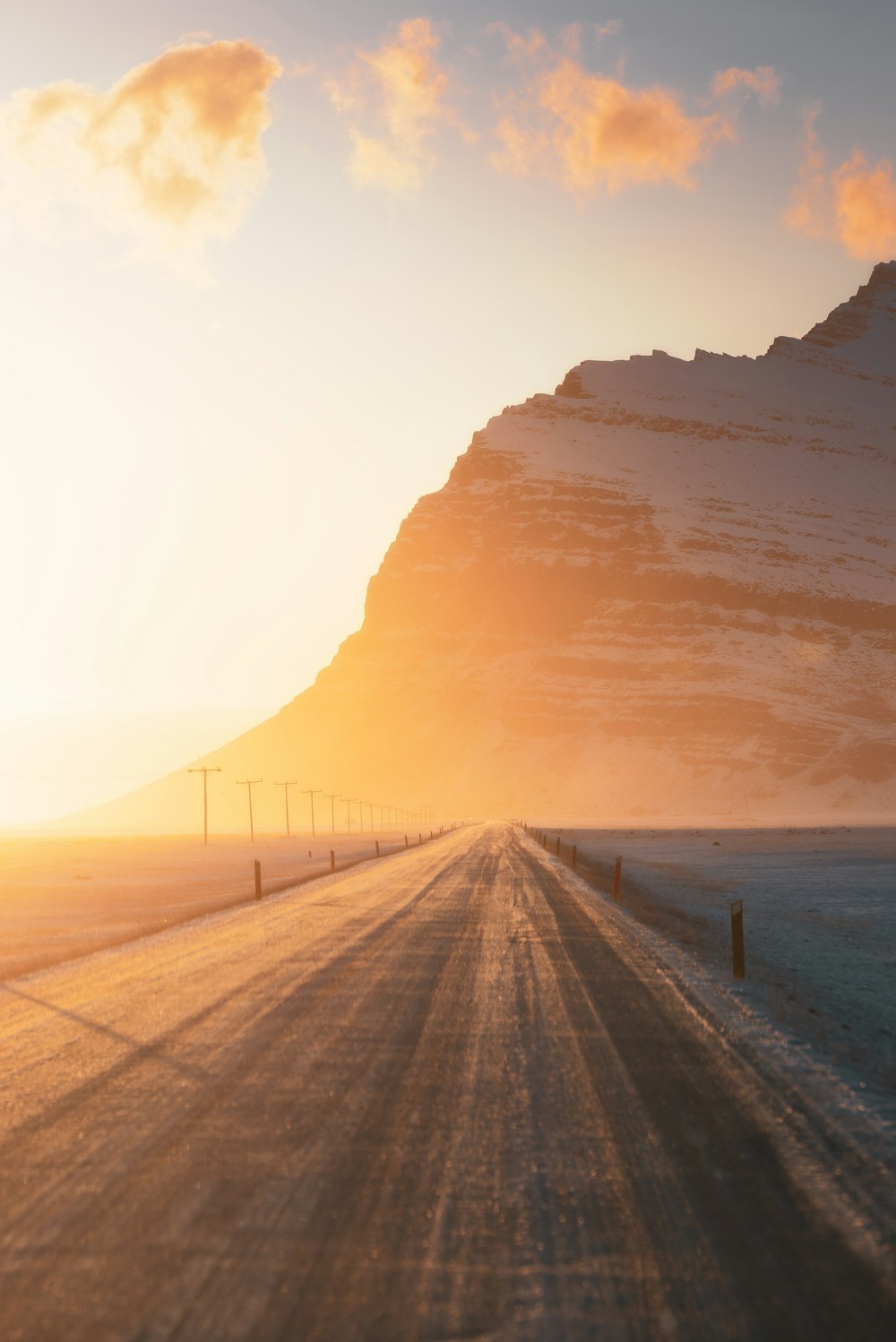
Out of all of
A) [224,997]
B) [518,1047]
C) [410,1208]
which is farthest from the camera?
[224,997]

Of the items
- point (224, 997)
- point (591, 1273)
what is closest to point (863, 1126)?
point (591, 1273)

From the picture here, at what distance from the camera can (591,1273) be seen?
4684 millimetres

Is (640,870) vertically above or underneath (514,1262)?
underneath

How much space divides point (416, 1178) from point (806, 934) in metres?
17.5

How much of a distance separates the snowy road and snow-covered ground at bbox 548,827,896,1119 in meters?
1.40

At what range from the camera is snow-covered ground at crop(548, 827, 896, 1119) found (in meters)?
10.6

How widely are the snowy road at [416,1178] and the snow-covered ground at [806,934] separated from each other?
140 centimetres

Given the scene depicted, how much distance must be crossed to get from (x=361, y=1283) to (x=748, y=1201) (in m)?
2.22

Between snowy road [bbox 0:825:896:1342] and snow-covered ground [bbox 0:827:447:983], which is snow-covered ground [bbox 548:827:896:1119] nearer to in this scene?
snowy road [bbox 0:825:896:1342]

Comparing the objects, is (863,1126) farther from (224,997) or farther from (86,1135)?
(224,997)

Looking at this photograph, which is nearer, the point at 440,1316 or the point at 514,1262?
the point at 440,1316

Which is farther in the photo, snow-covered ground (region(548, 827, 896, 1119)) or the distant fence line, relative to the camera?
the distant fence line

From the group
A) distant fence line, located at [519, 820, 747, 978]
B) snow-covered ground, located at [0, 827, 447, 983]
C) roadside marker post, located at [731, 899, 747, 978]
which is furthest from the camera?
snow-covered ground, located at [0, 827, 447, 983]

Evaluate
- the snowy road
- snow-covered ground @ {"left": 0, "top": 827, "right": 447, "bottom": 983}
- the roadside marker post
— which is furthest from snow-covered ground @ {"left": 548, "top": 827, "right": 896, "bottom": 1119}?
snow-covered ground @ {"left": 0, "top": 827, "right": 447, "bottom": 983}
